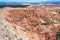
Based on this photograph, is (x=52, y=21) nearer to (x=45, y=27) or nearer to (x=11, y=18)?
(x=45, y=27)

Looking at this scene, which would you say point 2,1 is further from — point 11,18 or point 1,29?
point 1,29

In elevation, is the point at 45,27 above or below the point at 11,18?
below

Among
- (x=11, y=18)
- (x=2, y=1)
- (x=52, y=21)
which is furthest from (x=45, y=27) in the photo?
(x=2, y=1)

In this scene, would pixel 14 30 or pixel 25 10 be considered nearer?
pixel 14 30

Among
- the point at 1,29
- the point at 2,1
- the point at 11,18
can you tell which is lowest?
the point at 1,29

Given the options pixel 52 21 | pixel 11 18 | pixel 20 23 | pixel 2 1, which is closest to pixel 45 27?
pixel 52 21

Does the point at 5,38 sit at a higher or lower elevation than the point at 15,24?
lower

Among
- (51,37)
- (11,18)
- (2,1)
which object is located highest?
(2,1)

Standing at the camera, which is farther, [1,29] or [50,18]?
[50,18]

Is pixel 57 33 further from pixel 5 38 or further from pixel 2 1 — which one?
pixel 2 1
